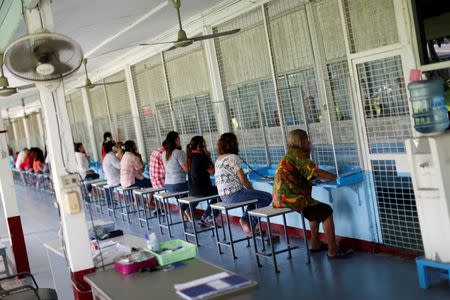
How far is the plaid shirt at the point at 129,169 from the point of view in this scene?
27.2ft

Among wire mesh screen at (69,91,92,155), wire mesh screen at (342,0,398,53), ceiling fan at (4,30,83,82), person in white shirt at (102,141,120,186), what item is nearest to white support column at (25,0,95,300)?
ceiling fan at (4,30,83,82)

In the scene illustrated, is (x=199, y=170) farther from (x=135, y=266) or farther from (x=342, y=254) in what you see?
(x=135, y=266)

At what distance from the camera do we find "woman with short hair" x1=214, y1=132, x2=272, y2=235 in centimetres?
554

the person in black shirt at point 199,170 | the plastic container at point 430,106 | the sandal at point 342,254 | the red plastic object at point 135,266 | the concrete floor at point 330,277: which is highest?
the plastic container at point 430,106

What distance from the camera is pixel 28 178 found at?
56.3 ft

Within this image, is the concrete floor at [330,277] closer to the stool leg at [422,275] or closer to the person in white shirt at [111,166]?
the stool leg at [422,275]

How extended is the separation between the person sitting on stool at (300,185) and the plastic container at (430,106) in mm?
1007

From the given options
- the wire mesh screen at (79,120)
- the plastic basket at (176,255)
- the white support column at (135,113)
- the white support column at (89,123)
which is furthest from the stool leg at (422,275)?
the wire mesh screen at (79,120)

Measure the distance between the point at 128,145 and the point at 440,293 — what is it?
5.61 metres

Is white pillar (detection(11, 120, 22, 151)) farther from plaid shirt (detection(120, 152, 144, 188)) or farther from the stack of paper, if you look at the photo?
the stack of paper

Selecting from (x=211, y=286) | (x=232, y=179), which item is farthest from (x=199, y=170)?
(x=211, y=286)

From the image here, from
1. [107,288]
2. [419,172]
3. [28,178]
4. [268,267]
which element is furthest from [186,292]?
[28,178]

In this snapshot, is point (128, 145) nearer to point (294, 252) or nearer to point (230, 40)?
point (230, 40)

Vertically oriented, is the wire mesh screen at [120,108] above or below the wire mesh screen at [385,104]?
above
